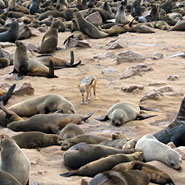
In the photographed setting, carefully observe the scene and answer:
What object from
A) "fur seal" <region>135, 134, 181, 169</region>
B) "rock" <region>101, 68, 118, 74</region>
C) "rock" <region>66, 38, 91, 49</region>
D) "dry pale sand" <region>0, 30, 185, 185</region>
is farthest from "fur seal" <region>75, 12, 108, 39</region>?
"fur seal" <region>135, 134, 181, 169</region>

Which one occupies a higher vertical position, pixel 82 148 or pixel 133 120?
pixel 82 148

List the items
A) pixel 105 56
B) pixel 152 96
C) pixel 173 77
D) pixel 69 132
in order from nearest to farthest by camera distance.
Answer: pixel 69 132
pixel 152 96
pixel 173 77
pixel 105 56

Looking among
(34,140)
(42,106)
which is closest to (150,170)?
(34,140)

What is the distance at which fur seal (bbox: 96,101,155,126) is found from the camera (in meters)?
5.71

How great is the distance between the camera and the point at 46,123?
5484mm

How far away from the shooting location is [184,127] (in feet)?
15.3

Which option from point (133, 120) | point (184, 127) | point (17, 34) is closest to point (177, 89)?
point (133, 120)

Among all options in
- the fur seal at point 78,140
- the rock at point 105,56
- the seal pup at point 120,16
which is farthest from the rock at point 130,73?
the seal pup at point 120,16

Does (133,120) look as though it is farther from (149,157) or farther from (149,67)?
(149,67)

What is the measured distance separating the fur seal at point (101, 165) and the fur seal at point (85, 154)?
0.17m

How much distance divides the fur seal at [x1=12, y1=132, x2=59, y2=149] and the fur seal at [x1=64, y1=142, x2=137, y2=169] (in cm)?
82

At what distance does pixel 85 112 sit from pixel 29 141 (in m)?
1.63

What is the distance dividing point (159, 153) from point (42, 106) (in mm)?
2707

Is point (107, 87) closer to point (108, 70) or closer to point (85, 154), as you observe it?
point (108, 70)
